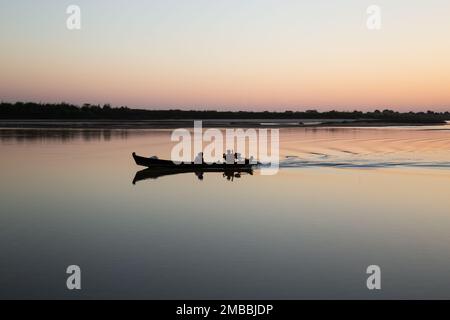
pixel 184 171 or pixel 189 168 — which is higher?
pixel 189 168

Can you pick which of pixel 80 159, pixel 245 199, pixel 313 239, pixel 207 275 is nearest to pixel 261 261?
pixel 207 275

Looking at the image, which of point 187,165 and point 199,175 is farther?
point 187,165

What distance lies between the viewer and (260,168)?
77.6 ft

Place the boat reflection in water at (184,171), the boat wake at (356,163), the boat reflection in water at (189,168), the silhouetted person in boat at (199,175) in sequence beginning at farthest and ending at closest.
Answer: the boat wake at (356,163) → the boat reflection in water at (189,168) → the boat reflection in water at (184,171) → the silhouetted person in boat at (199,175)

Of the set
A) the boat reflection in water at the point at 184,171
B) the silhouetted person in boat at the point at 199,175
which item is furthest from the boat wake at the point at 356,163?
the silhouetted person in boat at the point at 199,175

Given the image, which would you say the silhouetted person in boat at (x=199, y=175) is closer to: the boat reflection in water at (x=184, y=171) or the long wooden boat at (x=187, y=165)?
the boat reflection in water at (x=184, y=171)

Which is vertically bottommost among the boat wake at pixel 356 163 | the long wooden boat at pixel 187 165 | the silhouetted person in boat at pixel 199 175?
the silhouetted person in boat at pixel 199 175

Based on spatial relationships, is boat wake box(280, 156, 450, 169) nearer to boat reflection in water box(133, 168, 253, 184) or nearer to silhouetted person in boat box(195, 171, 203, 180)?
boat reflection in water box(133, 168, 253, 184)

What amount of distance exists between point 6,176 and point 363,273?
15339mm

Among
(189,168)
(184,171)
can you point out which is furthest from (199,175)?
(184,171)

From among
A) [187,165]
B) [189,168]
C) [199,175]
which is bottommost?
[199,175]

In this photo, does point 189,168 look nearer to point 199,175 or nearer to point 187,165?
point 187,165

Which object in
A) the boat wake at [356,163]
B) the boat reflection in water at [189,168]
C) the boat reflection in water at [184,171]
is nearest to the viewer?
the boat reflection in water at [184,171]
